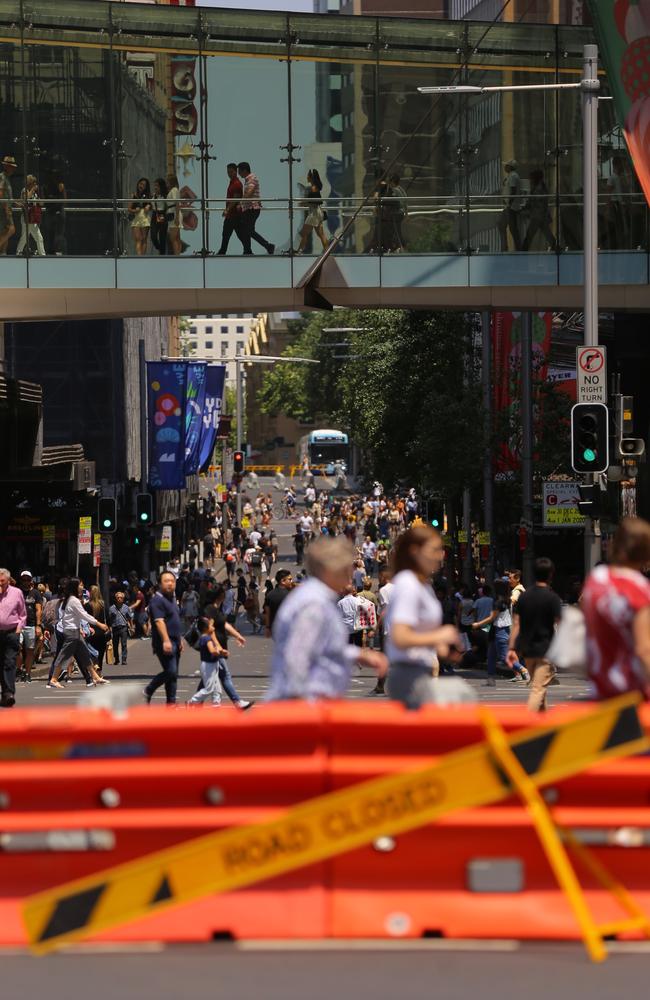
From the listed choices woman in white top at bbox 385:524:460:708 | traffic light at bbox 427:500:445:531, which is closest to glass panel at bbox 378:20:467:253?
traffic light at bbox 427:500:445:531

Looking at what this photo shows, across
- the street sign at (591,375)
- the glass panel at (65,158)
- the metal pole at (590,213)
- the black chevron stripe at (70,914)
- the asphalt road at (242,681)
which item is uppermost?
the glass panel at (65,158)

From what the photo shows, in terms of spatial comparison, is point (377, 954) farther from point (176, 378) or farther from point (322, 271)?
point (176, 378)

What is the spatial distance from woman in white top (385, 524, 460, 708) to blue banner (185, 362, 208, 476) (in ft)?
156

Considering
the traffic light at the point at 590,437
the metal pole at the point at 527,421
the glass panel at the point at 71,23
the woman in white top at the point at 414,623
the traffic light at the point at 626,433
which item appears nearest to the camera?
the woman in white top at the point at 414,623

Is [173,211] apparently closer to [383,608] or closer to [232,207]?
[232,207]

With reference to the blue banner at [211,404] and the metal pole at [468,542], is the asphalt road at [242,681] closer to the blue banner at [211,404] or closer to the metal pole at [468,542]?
the metal pole at [468,542]

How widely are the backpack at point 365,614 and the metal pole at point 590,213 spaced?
599 centimetres

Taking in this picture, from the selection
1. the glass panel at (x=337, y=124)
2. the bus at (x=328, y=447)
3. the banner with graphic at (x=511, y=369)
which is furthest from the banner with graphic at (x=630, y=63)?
the bus at (x=328, y=447)

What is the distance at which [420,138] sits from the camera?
114 ft

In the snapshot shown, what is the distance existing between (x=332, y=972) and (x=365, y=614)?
22868 millimetres

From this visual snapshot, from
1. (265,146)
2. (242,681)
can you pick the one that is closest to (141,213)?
(265,146)

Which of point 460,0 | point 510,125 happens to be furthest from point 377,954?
point 460,0

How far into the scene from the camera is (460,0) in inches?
4835

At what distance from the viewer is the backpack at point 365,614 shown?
29677 mm
